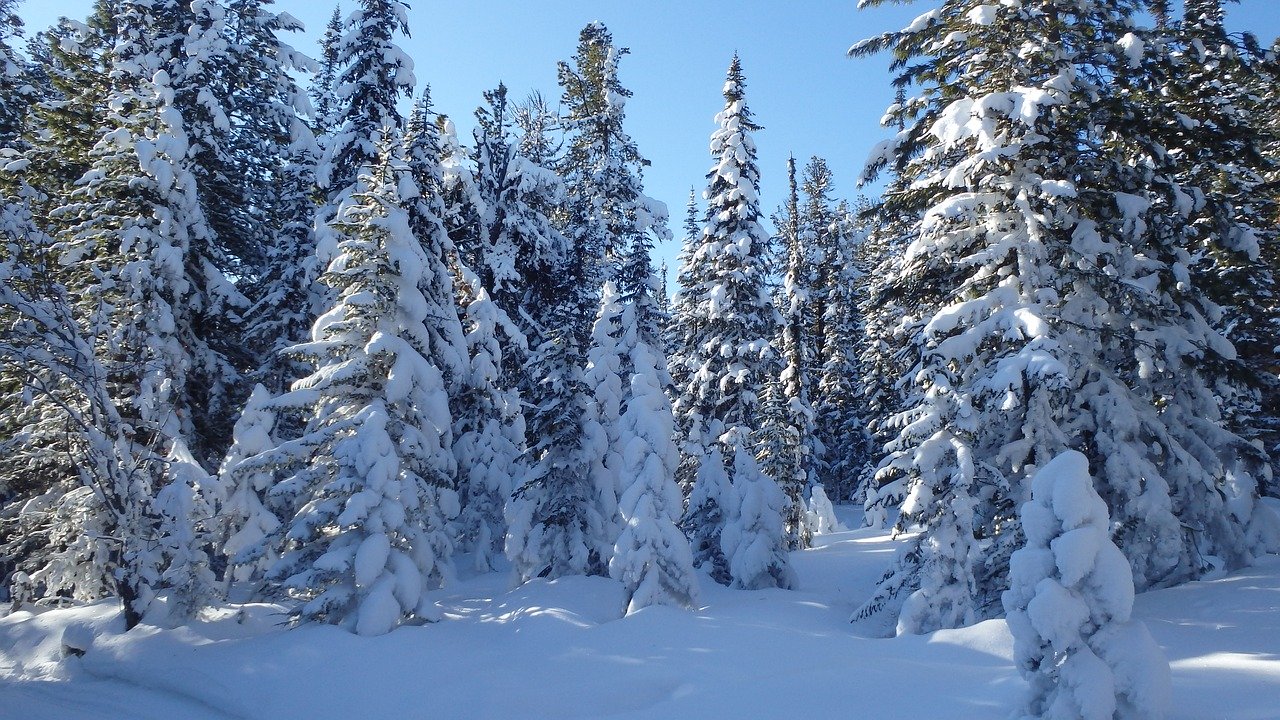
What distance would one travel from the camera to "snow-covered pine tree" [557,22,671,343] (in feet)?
81.5

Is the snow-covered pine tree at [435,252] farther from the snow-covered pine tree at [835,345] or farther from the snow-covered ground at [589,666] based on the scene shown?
the snow-covered pine tree at [835,345]

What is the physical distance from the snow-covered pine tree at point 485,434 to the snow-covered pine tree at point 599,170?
4.80m

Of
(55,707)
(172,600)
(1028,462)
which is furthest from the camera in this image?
(172,600)

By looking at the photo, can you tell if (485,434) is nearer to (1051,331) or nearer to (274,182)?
(274,182)

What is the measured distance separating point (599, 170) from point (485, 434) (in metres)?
10.7

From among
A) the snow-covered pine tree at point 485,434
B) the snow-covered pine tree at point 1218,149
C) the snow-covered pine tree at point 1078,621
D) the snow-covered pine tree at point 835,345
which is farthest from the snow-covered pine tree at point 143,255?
the snow-covered pine tree at point 835,345

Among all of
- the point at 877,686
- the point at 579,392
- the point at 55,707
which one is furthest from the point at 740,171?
the point at 55,707

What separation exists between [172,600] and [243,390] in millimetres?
7398

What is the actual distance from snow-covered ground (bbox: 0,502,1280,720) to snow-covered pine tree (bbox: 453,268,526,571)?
7.01 meters

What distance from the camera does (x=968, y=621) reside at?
10297mm

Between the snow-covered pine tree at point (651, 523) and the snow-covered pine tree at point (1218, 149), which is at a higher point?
the snow-covered pine tree at point (1218, 149)

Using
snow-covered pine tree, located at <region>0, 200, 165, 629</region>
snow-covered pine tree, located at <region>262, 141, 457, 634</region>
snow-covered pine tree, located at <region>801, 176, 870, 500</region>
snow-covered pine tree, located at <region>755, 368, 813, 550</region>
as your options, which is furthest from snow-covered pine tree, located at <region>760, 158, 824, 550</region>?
snow-covered pine tree, located at <region>0, 200, 165, 629</region>

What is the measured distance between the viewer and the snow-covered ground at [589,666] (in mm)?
7637

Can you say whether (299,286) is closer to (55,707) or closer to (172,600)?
(172,600)
